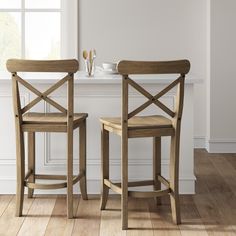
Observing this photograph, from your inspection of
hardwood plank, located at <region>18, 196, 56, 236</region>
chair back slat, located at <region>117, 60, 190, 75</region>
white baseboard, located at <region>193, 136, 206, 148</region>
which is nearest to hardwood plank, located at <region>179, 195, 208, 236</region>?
hardwood plank, located at <region>18, 196, 56, 236</region>

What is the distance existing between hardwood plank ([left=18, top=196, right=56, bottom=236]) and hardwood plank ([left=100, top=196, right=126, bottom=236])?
1.16 feet

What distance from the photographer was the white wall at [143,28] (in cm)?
637

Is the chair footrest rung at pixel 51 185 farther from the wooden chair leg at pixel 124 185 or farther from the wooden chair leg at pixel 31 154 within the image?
the wooden chair leg at pixel 124 185

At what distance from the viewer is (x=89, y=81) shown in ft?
14.1

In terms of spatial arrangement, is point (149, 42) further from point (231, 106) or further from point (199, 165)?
point (199, 165)

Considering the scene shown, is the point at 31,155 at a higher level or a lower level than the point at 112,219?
higher

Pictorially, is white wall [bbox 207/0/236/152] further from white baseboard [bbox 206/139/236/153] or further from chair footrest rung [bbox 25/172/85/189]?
chair footrest rung [bbox 25/172/85/189]

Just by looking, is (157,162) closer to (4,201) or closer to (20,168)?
(20,168)

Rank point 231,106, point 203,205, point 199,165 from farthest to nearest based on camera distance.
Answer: point 231,106
point 199,165
point 203,205

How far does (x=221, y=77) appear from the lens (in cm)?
627

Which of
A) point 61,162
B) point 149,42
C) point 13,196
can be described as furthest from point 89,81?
point 149,42

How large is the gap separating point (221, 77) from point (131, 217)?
8.95 feet

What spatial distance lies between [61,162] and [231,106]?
8.01 ft

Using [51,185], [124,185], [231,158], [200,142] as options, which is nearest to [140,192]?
[124,185]
